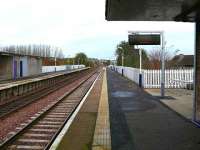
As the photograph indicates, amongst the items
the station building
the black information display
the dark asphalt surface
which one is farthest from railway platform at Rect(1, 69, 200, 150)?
the station building

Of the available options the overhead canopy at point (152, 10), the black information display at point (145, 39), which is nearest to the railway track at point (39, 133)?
the overhead canopy at point (152, 10)

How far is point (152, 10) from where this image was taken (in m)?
11.1

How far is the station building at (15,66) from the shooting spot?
49.4 m

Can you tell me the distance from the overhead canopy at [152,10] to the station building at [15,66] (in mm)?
35402

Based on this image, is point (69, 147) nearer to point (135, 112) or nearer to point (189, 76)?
point (135, 112)

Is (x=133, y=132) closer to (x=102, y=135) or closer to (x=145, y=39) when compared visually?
(x=102, y=135)

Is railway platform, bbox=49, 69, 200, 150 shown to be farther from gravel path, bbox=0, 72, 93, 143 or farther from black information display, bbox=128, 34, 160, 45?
black information display, bbox=128, 34, 160, 45

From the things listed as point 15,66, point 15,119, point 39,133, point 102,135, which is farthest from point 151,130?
point 15,66

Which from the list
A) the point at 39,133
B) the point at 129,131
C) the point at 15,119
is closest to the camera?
the point at 129,131

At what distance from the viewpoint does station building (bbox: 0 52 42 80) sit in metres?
49.4

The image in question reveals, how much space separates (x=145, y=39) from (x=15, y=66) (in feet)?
110

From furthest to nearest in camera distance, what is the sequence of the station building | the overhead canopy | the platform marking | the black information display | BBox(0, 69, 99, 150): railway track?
the station building < the black information display < the overhead canopy < BBox(0, 69, 99, 150): railway track < the platform marking

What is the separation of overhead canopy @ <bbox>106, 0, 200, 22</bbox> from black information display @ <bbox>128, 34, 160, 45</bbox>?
353 inches

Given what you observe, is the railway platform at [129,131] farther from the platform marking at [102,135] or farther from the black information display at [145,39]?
the black information display at [145,39]
